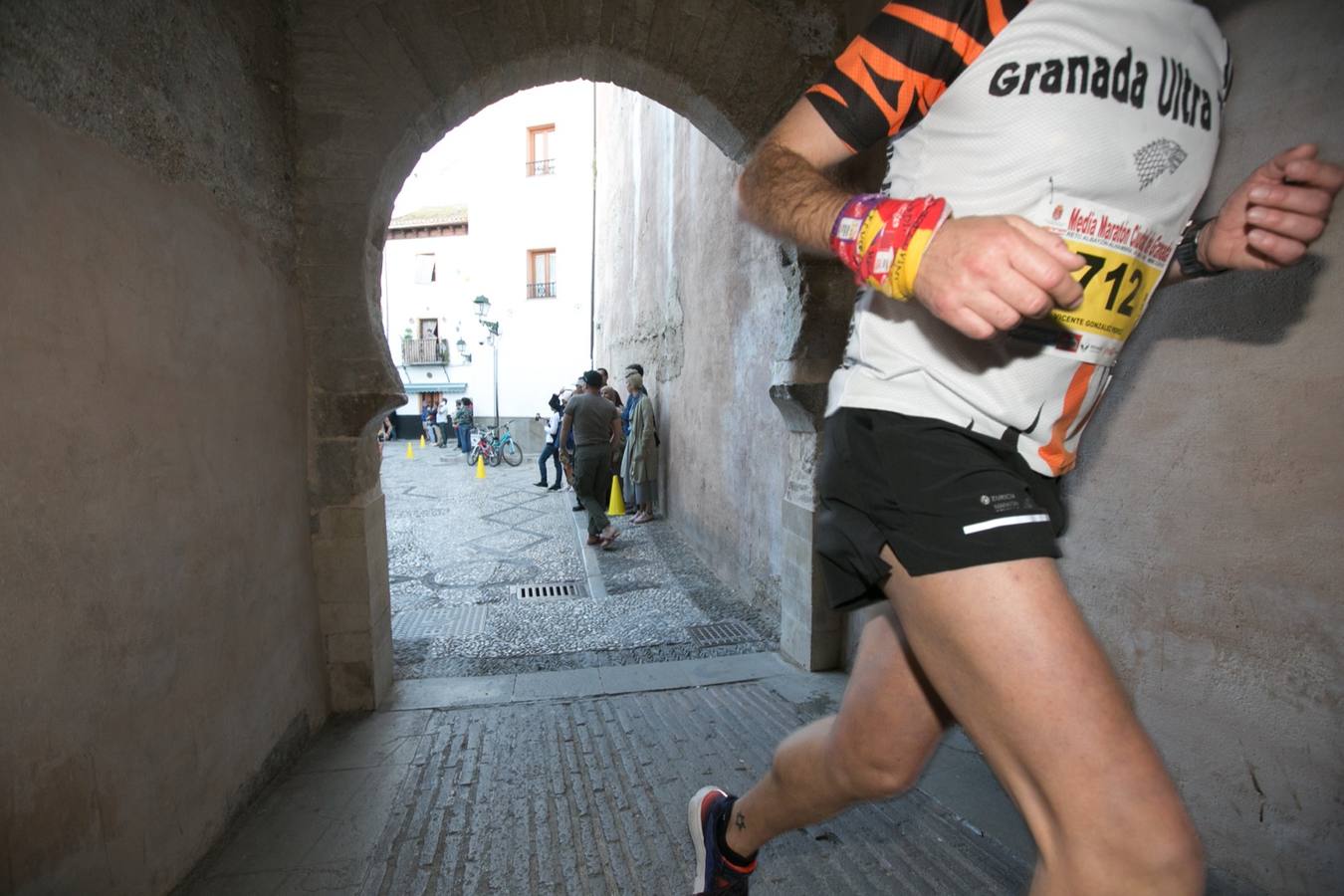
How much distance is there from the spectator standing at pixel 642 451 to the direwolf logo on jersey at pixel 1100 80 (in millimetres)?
7204

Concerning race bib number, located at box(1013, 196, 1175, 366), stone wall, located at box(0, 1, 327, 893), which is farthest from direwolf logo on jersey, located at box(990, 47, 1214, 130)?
stone wall, located at box(0, 1, 327, 893)

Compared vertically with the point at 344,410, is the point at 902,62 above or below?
above

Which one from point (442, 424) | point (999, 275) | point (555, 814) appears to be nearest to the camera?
point (999, 275)

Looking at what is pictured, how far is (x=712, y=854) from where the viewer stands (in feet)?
5.44

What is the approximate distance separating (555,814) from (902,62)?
7.56 ft

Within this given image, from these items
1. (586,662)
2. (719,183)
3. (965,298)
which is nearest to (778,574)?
(586,662)

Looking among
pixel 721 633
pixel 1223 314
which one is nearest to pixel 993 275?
pixel 1223 314

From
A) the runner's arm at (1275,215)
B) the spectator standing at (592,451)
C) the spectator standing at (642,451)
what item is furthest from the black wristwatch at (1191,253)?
the spectator standing at (642,451)

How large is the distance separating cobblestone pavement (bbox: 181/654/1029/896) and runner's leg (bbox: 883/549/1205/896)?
118 cm

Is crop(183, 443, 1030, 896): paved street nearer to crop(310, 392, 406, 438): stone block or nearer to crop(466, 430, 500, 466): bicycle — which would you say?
crop(310, 392, 406, 438): stone block

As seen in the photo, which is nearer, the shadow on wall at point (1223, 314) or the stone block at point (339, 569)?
the shadow on wall at point (1223, 314)

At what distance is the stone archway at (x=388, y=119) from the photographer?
271cm

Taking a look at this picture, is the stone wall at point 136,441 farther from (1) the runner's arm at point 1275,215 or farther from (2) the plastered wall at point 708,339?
(2) the plastered wall at point 708,339

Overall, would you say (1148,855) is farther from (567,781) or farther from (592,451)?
(592,451)
